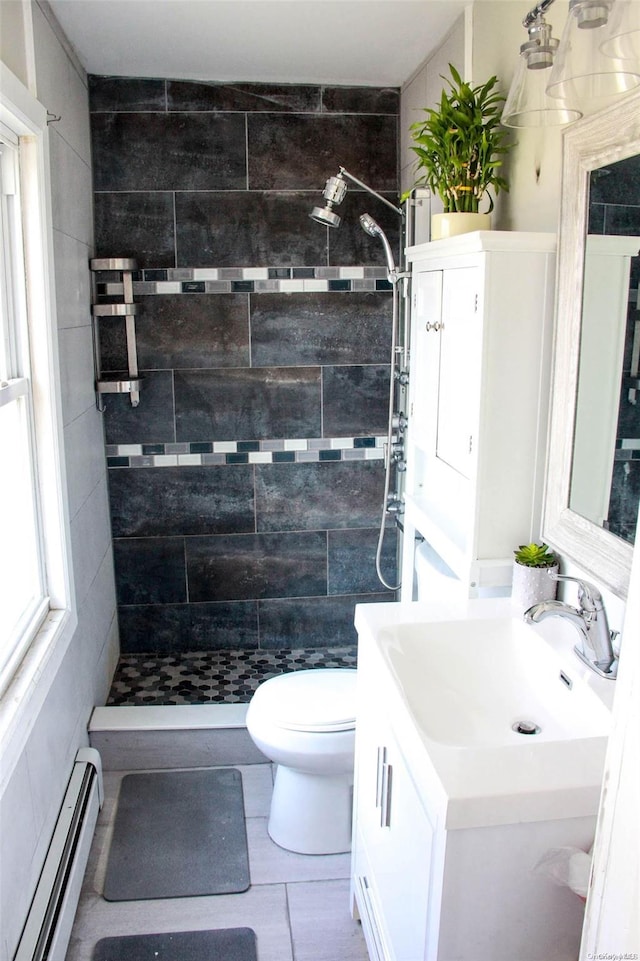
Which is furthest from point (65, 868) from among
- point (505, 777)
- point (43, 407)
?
point (505, 777)

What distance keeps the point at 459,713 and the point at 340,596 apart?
6.30ft

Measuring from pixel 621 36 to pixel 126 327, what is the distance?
7.65 feet

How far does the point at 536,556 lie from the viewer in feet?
6.30

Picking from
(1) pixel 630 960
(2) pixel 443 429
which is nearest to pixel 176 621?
(2) pixel 443 429

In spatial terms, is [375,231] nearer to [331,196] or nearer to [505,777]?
[331,196]

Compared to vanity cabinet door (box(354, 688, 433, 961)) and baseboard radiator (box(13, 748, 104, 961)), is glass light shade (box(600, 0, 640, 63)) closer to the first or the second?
vanity cabinet door (box(354, 688, 433, 961))

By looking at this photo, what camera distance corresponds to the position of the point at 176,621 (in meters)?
3.53

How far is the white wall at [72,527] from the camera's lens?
1.83 meters

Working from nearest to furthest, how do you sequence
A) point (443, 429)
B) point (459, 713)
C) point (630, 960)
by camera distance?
point (630, 960) → point (459, 713) → point (443, 429)

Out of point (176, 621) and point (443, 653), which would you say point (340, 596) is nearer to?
point (176, 621)

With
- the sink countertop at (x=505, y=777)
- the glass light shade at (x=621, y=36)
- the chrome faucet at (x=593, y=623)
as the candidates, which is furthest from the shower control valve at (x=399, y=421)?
the glass light shade at (x=621, y=36)

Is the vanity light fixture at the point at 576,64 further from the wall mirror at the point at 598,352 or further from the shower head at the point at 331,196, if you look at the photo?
the shower head at the point at 331,196

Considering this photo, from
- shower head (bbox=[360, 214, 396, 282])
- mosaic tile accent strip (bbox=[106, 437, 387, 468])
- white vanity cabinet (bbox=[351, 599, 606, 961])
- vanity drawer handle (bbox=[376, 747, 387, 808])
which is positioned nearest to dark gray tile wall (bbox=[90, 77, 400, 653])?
mosaic tile accent strip (bbox=[106, 437, 387, 468])

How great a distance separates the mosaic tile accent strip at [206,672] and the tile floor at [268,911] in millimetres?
759
